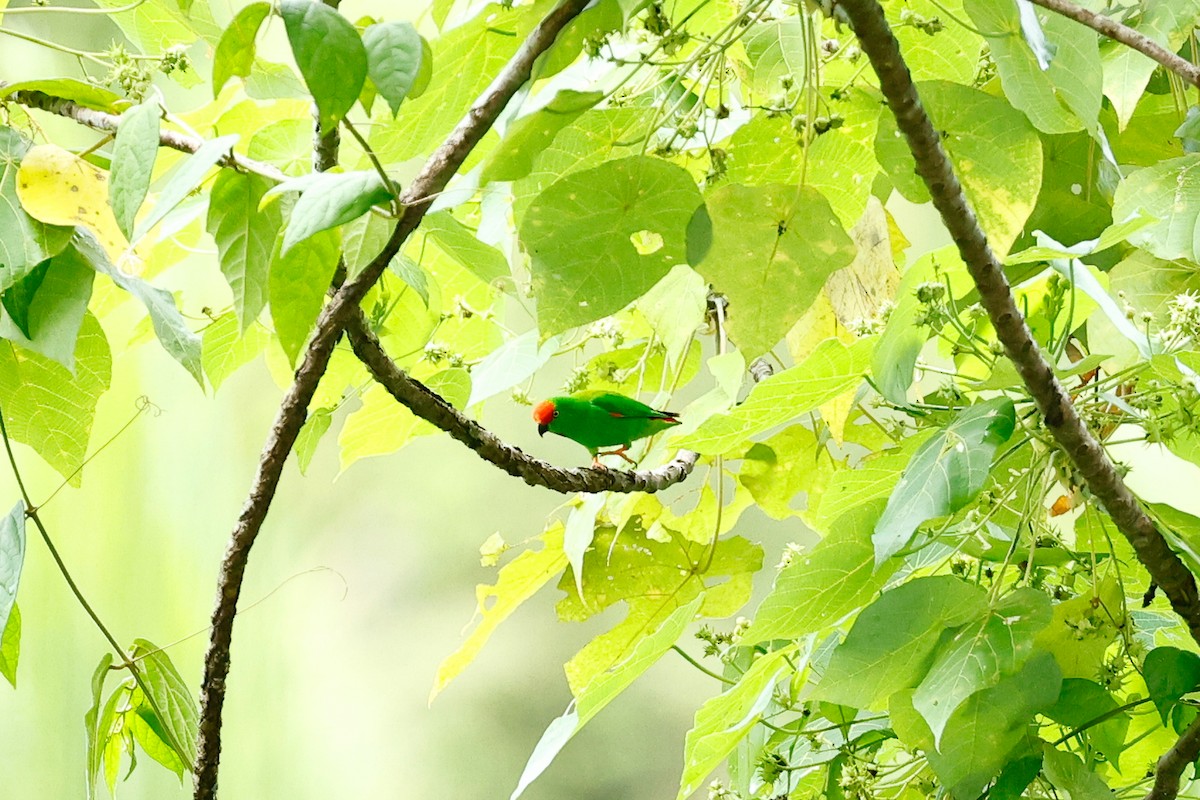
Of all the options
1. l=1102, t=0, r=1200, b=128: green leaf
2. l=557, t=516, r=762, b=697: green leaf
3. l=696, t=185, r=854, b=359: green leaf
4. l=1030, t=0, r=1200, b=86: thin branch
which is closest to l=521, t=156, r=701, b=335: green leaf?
l=696, t=185, r=854, b=359: green leaf

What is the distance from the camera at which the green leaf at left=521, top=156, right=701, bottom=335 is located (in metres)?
0.33

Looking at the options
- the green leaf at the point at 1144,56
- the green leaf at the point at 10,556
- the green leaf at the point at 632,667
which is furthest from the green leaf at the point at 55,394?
the green leaf at the point at 1144,56

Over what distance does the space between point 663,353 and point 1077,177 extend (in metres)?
0.27

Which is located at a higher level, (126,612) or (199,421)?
(199,421)

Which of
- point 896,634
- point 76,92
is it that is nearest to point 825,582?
point 896,634

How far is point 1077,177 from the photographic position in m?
0.51

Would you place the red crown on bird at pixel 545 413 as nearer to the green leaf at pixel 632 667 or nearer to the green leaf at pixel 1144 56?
the green leaf at pixel 632 667

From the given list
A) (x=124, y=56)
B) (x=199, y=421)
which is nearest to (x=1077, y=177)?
(x=124, y=56)

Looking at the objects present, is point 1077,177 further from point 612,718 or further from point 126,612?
point 126,612

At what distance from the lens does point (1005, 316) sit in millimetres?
322

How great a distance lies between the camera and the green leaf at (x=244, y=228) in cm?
33

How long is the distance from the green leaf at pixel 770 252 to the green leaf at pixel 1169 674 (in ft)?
0.68

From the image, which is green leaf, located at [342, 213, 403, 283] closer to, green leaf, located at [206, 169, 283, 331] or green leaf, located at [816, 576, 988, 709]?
green leaf, located at [206, 169, 283, 331]

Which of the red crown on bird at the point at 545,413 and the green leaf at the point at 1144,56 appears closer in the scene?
the green leaf at the point at 1144,56
